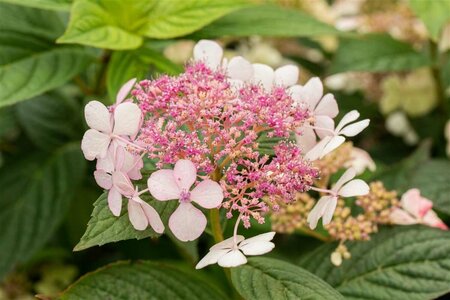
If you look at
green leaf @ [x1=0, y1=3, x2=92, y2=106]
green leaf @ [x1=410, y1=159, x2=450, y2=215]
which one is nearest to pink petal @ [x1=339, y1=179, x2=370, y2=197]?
green leaf @ [x1=410, y1=159, x2=450, y2=215]

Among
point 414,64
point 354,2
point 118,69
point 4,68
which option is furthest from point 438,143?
point 4,68

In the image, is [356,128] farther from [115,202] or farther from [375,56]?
[375,56]

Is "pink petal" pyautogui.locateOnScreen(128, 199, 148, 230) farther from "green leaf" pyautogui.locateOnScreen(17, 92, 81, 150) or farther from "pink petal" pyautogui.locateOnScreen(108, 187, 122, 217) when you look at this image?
"green leaf" pyautogui.locateOnScreen(17, 92, 81, 150)

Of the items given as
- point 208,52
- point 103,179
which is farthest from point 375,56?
point 103,179

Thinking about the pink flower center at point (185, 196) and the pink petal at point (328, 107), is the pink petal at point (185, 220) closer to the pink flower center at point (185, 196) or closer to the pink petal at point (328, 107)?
the pink flower center at point (185, 196)

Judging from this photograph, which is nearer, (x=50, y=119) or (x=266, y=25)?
(x=266, y=25)

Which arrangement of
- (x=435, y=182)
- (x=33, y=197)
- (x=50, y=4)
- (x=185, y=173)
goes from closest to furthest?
(x=185, y=173), (x=50, y=4), (x=435, y=182), (x=33, y=197)
